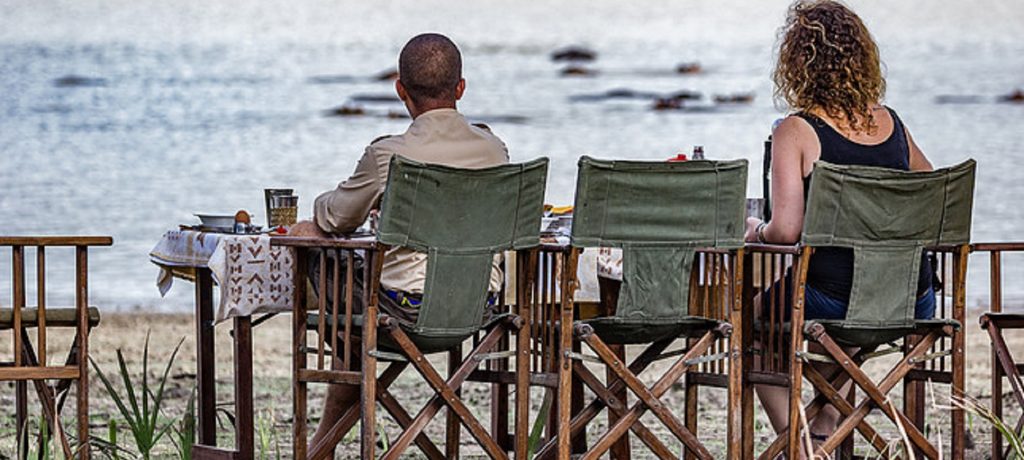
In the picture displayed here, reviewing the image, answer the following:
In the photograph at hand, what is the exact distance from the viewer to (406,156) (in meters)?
4.11

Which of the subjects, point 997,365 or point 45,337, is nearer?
point 45,337

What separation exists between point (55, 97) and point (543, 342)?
25.7 metres

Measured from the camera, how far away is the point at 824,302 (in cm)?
420

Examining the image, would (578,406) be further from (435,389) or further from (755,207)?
(435,389)

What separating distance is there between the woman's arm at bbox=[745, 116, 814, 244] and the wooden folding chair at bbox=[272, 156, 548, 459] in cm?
54

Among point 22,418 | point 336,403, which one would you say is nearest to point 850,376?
point 336,403

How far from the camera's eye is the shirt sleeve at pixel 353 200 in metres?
4.09

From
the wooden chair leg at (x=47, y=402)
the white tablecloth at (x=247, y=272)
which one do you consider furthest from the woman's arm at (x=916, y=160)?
the wooden chair leg at (x=47, y=402)

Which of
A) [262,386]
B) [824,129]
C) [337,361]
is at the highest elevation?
[824,129]

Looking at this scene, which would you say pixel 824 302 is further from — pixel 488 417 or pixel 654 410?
pixel 488 417

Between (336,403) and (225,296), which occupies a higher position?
(225,296)

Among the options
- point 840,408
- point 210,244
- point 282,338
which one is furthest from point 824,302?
point 282,338

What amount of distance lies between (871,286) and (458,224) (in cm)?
93

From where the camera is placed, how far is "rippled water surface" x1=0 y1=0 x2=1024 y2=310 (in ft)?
60.8
